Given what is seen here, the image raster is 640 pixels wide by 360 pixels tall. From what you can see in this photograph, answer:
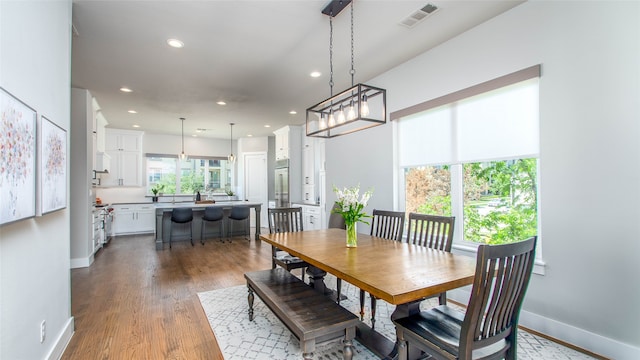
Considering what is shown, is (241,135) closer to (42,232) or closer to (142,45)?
(142,45)

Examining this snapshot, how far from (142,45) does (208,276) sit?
9.63 ft

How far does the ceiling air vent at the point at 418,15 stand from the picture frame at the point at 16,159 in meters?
2.82

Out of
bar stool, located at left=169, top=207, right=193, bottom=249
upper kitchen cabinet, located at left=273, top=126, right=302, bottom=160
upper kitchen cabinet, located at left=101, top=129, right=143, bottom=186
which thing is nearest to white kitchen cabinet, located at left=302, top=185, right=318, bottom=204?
upper kitchen cabinet, located at left=273, top=126, right=302, bottom=160

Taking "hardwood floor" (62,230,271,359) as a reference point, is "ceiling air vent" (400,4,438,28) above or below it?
above

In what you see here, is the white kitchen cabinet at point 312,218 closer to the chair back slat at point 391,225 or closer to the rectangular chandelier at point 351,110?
the chair back slat at point 391,225

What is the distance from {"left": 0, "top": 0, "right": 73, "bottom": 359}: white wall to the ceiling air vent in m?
2.69

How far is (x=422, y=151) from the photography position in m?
3.55

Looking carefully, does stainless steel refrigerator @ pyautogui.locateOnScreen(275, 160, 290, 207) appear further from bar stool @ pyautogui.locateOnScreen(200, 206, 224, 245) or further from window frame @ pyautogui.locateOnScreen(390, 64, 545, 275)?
window frame @ pyautogui.locateOnScreen(390, 64, 545, 275)

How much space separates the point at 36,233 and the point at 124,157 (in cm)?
675

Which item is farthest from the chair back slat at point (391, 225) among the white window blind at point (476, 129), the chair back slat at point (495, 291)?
the chair back slat at point (495, 291)

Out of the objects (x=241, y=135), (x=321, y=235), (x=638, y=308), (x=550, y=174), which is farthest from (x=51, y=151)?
(x=241, y=135)

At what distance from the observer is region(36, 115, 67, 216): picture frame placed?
173 centimetres

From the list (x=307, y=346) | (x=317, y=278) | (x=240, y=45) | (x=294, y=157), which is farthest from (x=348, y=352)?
(x=294, y=157)

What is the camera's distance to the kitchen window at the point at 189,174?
816cm
